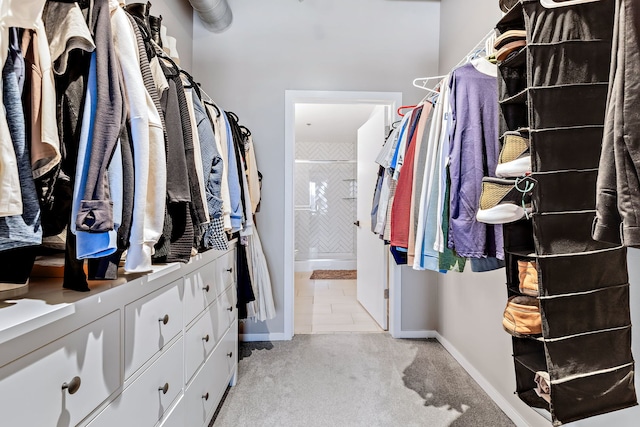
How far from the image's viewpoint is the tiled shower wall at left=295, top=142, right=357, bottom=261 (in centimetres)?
589

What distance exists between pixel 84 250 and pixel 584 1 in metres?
1.25

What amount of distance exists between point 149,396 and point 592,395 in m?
1.23

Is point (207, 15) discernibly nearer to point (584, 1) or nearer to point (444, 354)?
point (584, 1)

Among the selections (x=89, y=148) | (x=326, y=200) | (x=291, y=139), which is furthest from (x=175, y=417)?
(x=326, y=200)

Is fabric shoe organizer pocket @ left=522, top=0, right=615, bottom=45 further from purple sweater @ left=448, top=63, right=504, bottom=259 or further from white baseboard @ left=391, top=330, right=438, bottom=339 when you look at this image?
white baseboard @ left=391, top=330, right=438, bottom=339

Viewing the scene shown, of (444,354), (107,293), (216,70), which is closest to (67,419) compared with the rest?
(107,293)

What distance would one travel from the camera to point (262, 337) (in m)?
2.70

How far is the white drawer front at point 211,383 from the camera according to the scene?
138 cm

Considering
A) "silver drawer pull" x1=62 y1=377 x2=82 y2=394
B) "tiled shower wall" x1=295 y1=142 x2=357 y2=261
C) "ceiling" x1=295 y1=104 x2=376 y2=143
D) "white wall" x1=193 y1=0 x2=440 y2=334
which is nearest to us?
"silver drawer pull" x1=62 y1=377 x2=82 y2=394

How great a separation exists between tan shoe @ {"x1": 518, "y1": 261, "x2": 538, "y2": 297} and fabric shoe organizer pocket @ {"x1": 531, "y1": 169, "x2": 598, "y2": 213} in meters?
0.17

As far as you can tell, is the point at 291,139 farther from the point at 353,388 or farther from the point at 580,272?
the point at 580,272

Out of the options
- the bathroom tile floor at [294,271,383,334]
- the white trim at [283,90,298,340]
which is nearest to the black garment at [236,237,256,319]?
the white trim at [283,90,298,340]

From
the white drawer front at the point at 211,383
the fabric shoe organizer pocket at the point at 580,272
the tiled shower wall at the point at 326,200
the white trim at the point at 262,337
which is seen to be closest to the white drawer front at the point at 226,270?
the white drawer front at the point at 211,383

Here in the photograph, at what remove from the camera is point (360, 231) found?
3578mm
